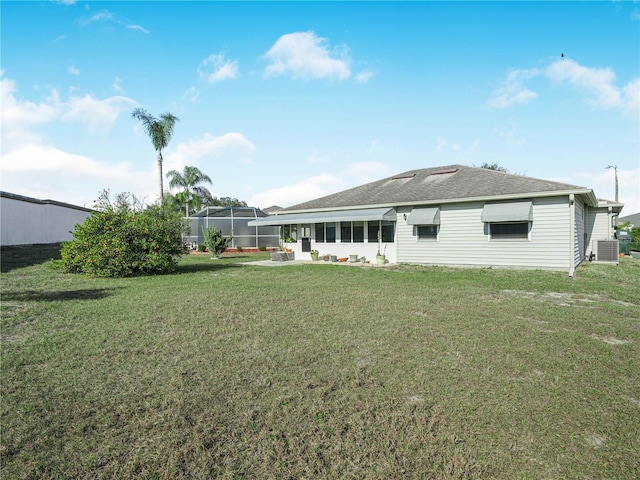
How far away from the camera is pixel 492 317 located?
670 cm

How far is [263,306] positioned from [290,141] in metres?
11.9

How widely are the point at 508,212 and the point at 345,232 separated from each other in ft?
26.5

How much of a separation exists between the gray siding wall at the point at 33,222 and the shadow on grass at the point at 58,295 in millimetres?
10442

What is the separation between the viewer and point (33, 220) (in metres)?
25.1

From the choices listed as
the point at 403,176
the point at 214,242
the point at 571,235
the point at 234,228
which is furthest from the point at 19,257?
the point at 571,235

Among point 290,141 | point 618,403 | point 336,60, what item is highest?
point 336,60

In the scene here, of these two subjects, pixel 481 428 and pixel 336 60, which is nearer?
pixel 481 428

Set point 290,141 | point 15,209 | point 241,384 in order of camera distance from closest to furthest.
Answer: point 241,384, point 290,141, point 15,209

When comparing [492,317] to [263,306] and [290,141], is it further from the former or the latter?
[290,141]

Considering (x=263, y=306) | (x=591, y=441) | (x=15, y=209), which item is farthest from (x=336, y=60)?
(x=15, y=209)

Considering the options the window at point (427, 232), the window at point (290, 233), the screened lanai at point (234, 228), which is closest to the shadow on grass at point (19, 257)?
the screened lanai at point (234, 228)

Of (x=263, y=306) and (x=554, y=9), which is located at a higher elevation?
(x=554, y=9)

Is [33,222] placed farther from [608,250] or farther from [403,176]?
[608,250]

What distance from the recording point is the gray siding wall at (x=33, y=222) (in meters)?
21.9
